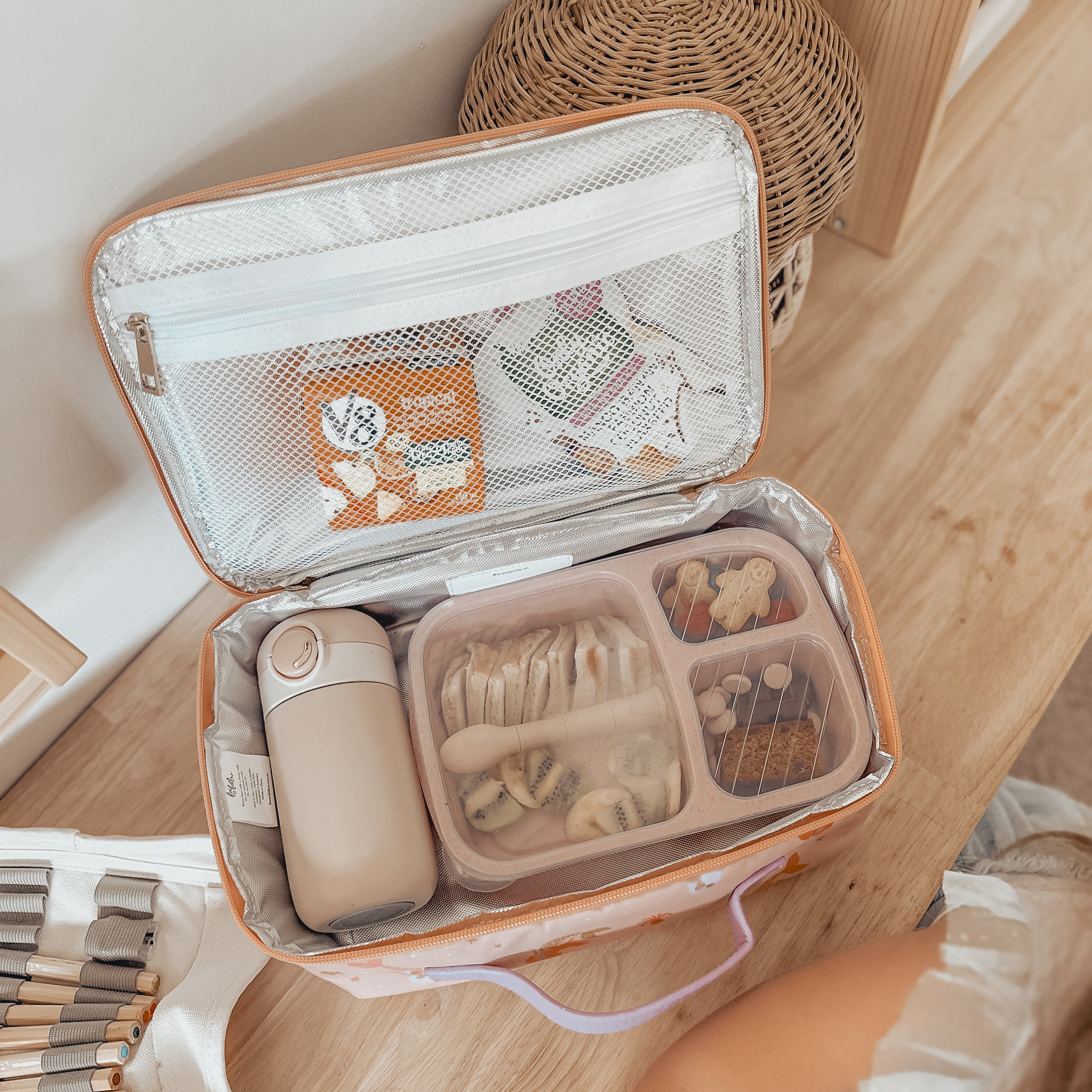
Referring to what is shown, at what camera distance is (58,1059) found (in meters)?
0.67

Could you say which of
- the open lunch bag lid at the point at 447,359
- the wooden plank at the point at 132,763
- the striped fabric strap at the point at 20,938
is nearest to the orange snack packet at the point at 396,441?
the open lunch bag lid at the point at 447,359

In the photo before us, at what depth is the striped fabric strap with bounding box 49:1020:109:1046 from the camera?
2.22 ft

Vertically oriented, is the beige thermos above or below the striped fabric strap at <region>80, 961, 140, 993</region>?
above

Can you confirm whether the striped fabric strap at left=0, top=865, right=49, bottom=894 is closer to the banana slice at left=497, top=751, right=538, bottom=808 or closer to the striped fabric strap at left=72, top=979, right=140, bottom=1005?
the striped fabric strap at left=72, top=979, right=140, bottom=1005

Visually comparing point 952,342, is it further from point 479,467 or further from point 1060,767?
point 479,467

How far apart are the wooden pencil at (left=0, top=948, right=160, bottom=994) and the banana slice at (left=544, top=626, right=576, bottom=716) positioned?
15.6 inches

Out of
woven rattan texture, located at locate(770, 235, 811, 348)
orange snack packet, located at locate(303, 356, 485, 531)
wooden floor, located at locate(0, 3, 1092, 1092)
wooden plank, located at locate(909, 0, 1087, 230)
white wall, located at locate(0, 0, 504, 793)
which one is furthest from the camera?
wooden plank, located at locate(909, 0, 1087, 230)

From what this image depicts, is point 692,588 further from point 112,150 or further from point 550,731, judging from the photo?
point 112,150

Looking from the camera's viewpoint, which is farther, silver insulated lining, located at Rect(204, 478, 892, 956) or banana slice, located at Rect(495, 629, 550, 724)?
banana slice, located at Rect(495, 629, 550, 724)

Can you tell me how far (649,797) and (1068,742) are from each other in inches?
18.1

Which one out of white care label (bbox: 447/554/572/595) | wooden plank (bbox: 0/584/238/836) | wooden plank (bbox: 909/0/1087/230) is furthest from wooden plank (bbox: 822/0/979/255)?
wooden plank (bbox: 0/584/238/836)

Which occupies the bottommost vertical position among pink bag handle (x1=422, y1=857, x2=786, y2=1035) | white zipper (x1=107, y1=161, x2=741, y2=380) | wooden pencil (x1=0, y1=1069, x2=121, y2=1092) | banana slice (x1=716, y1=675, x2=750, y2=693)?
wooden pencil (x1=0, y1=1069, x2=121, y2=1092)

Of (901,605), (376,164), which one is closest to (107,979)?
(376,164)

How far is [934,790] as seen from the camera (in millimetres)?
831
